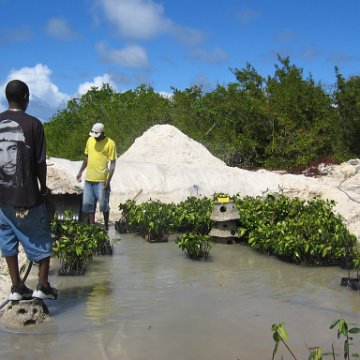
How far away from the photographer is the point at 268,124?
59.1ft

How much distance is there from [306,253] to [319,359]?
4.31 metres

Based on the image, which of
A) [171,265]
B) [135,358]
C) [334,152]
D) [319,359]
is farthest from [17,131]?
[334,152]

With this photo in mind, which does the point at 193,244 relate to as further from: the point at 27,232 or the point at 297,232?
the point at 27,232

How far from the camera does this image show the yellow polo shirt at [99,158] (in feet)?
26.2

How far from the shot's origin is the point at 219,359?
12.3ft

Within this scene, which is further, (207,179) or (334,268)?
(207,179)

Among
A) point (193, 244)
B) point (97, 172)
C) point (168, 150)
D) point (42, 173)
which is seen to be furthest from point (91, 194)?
point (168, 150)

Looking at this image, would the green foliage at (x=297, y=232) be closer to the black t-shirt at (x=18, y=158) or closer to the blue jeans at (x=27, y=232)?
the blue jeans at (x=27, y=232)

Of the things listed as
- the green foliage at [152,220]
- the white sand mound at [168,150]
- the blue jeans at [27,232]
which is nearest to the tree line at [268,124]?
the white sand mound at [168,150]

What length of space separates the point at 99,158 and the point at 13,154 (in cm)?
389

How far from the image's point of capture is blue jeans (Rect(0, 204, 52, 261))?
4277mm

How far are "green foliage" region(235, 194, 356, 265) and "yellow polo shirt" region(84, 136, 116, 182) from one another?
2232 mm

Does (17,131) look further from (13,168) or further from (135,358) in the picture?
(135,358)

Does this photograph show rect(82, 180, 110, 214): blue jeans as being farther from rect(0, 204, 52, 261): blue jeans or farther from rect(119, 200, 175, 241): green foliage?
rect(0, 204, 52, 261): blue jeans
